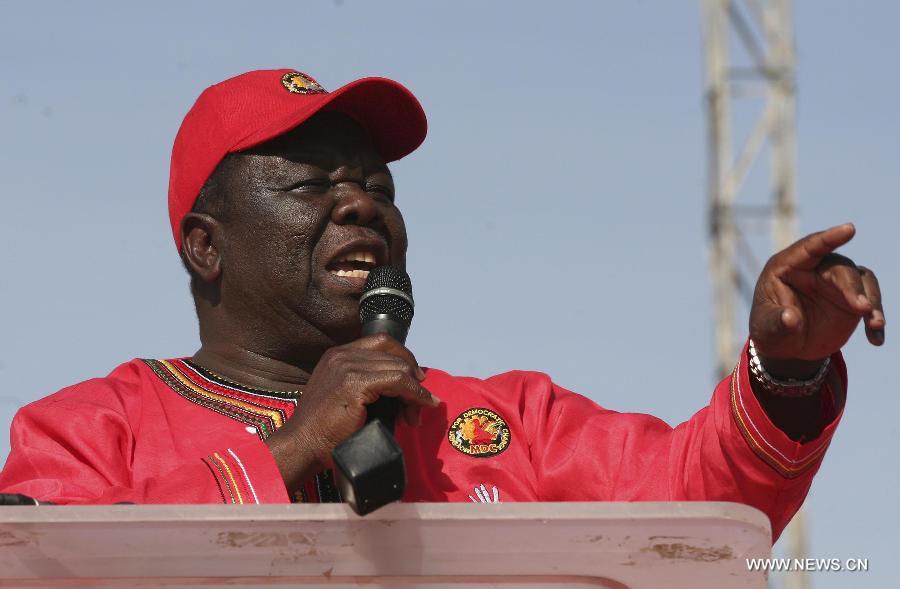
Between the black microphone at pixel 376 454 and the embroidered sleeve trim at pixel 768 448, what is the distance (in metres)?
0.69

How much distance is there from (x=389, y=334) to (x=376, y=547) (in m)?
1.01

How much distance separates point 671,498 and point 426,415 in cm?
69

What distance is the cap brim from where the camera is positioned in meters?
4.07

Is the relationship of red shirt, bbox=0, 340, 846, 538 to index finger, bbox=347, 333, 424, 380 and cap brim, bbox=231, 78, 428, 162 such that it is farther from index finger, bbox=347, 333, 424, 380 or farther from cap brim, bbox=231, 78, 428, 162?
cap brim, bbox=231, 78, 428, 162

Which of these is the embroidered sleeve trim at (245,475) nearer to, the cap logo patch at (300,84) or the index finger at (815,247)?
the index finger at (815,247)

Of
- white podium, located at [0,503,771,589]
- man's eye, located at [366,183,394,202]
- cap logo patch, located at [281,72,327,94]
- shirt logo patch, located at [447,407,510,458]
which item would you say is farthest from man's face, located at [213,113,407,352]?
white podium, located at [0,503,771,589]

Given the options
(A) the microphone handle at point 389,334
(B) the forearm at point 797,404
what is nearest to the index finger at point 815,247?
(B) the forearm at point 797,404

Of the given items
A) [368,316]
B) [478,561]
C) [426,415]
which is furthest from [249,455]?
[478,561]

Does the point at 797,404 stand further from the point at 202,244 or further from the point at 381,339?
the point at 202,244

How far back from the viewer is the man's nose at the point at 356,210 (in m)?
3.97

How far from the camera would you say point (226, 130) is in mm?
4223

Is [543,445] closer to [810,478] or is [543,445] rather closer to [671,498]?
[671,498]

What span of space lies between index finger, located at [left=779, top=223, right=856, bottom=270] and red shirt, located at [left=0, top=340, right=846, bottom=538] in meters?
0.46

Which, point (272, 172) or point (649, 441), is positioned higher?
point (272, 172)
